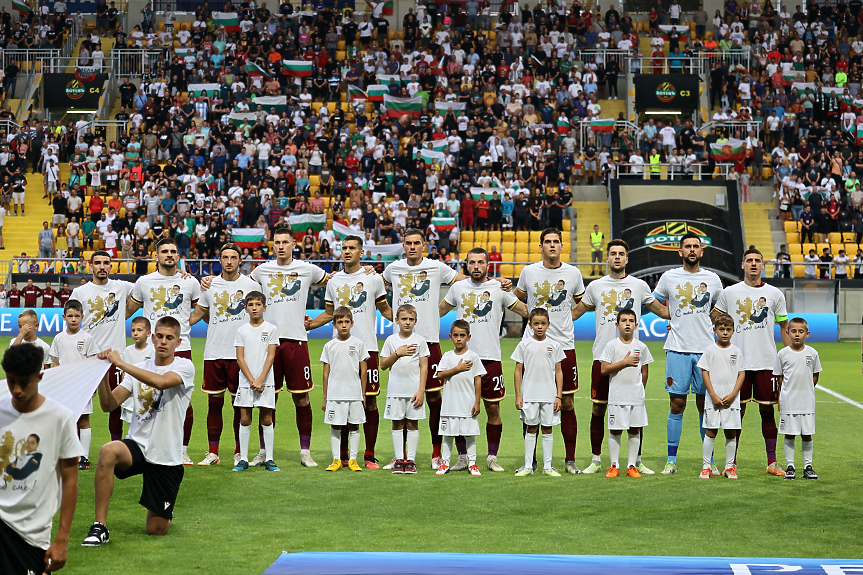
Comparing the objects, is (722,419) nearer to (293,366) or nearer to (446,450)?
(446,450)

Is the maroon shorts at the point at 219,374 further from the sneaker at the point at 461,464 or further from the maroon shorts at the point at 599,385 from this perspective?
the maroon shorts at the point at 599,385

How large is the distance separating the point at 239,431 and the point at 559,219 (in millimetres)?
21821

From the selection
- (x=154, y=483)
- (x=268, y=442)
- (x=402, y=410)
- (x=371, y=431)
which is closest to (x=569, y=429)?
(x=402, y=410)

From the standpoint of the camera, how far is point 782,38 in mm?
39219

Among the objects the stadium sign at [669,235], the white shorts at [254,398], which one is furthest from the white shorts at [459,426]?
the stadium sign at [669,235]

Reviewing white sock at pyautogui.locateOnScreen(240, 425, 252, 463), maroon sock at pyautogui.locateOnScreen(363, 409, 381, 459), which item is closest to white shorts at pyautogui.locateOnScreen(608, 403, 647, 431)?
maroon sock at pyautogui.locateOnScreen(363, 409, 381, 459)

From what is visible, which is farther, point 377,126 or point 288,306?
point 377,126

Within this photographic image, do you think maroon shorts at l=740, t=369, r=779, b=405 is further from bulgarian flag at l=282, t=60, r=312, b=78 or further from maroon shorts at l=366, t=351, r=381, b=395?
bulgarian flag at l=282, t=60, r=312, b=78

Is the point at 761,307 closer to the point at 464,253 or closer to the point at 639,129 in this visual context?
the point at 464,253

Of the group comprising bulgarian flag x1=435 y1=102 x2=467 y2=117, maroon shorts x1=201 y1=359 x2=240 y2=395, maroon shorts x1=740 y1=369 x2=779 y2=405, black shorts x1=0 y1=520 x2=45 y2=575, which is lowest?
maroon shorts x1=740 y1=369 x2=779 y2=405

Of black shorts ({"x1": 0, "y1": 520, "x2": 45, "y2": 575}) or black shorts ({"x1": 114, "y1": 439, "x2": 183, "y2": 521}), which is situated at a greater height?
black shorts ({"x1": 0, "y1": 520, "x2": 45, "y2": 575})

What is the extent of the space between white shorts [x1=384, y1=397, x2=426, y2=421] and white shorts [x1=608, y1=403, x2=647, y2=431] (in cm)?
197

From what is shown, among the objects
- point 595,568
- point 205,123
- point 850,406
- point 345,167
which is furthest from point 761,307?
point 205,123

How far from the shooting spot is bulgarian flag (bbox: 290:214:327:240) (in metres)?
30.5
